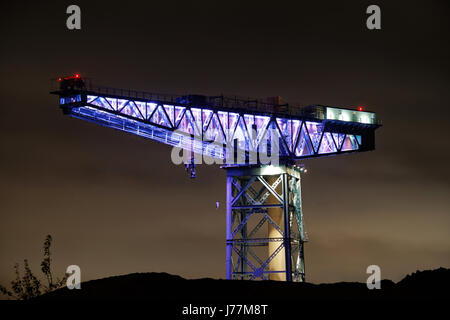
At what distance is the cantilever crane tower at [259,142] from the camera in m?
86.5

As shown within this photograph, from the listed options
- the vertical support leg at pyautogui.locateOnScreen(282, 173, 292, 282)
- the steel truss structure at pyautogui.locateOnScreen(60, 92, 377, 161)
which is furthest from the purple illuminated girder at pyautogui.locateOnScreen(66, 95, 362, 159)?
the vertical support leg at pyautogui.locateOnScreen(282, 173, 292, 282)

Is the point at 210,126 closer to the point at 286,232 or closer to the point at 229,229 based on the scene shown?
the point at 229,229

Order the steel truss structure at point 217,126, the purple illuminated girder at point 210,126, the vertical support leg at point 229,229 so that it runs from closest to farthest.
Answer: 1. the steel truss structure at point 217,126
2. the purple illuminated girder at point 210,126
3. the vertical support leg at point 229,229

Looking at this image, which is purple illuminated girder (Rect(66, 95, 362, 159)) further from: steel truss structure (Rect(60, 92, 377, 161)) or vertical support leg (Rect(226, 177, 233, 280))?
vertical support leg (Rect(226, 177, 233, 280))

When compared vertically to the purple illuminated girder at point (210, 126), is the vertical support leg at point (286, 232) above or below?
below

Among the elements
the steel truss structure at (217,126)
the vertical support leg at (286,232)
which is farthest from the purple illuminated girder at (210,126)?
the vertical support leg at (286,232)

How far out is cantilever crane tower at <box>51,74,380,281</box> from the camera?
86.5 meters

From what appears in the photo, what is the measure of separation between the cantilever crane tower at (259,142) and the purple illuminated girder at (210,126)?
10 cm

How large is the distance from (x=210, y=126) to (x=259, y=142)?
6.20 m

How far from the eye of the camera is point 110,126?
283 ft

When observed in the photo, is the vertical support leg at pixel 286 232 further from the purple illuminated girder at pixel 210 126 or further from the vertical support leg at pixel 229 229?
the vertical support leg at pixel 229 229
